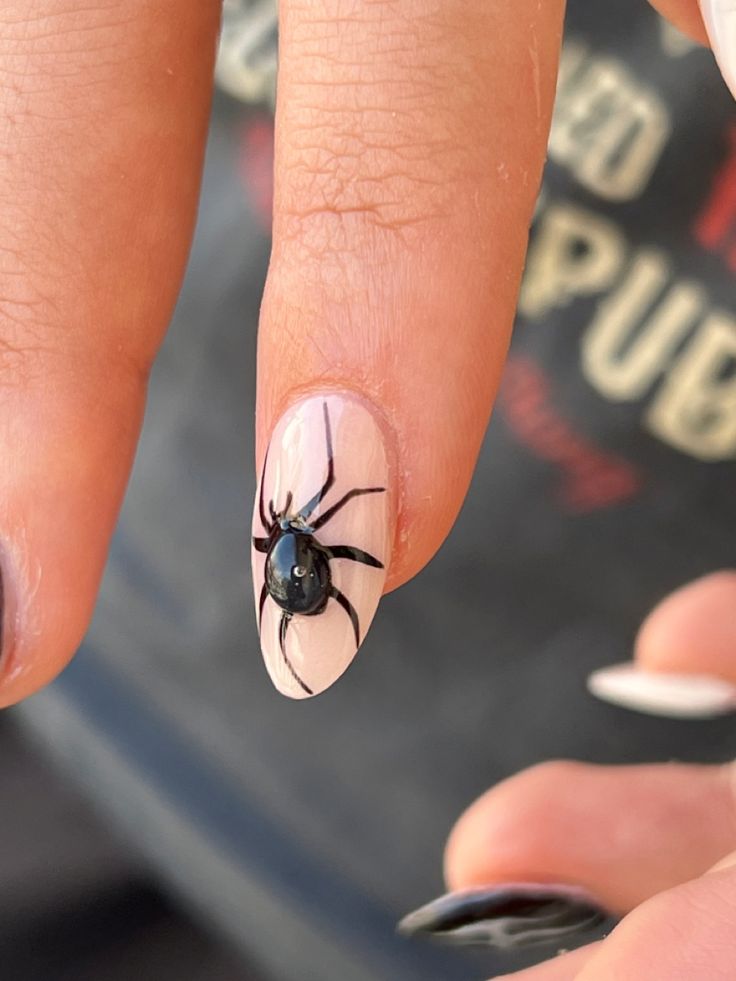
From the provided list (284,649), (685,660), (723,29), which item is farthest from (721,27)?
(685,660)

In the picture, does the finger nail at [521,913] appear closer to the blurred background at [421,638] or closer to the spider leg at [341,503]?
the blurred background at [421,638]

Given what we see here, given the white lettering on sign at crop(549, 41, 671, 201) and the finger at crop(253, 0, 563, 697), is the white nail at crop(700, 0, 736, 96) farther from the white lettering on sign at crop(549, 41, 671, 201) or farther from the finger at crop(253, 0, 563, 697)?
the white lettering on sign at crop(549, 41, 671, 201)

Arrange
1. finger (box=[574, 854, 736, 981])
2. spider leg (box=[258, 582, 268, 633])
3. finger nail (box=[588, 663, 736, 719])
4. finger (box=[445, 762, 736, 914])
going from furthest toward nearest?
finger nail (box=[588, 663, 736, 719]) < finger (box=[445, 762, 736, 914]) < spider leg (box=[258, 582, 268, 633]) < finger (box=[574, 854, 736, 981])

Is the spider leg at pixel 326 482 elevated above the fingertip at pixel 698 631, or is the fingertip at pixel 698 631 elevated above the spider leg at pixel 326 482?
the fingertip at pixel 698 631

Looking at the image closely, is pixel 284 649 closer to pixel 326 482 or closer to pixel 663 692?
pixel 326 482

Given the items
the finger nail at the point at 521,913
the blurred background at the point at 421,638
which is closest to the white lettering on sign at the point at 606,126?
the blurred background at the point at 421,638

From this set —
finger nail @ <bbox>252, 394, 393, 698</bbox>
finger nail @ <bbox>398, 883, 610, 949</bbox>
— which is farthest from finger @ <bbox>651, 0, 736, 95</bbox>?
finger nail @ <bbox>398, 883, 610, 949</bbox>

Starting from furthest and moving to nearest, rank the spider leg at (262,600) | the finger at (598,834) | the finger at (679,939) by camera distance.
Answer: the finger at (598,834)
the spider leg at (262,600)
the finger at (679,939)

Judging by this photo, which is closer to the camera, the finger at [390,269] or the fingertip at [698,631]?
the finger at [390,269]
